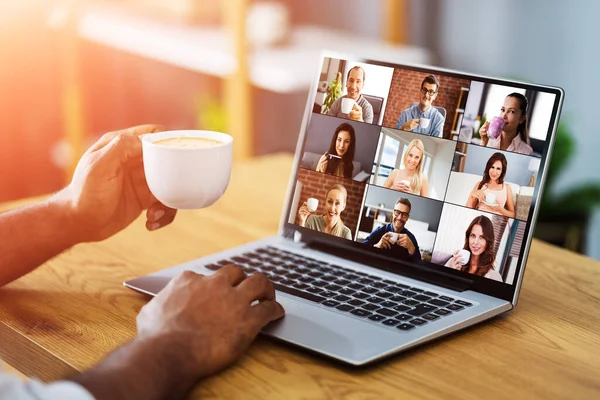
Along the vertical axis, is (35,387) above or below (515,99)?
below

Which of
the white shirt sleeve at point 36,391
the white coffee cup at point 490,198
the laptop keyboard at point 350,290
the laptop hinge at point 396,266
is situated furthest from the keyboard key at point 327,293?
the white shirt sleeve at point 36,391

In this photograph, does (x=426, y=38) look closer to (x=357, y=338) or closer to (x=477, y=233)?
(x=477, y=233)

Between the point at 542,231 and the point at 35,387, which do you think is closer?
the point at 35,387

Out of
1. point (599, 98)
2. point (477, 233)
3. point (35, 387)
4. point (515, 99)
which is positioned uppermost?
point (599, 98)

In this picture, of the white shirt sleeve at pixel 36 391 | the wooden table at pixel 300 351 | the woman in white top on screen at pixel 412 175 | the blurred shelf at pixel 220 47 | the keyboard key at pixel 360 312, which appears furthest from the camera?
the blurred shelf at pixel 220 47

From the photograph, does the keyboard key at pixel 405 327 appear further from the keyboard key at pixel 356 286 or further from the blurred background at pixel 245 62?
the blurred background at pixel 245 62

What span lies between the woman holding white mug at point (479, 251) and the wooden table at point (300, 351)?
2.5 inches

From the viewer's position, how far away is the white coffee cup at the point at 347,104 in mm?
1033

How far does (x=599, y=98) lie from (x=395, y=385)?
79.9 inches

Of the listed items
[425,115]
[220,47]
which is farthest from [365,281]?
[220,47]

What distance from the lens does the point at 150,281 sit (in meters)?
0.96

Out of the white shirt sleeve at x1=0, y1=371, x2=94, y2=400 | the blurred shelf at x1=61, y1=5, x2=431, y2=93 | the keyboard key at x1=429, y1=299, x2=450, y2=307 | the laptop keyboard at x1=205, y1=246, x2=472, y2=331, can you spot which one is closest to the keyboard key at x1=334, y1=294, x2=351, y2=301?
the laptop keyboard at x1=205, y1=246, x2=472, y2=331

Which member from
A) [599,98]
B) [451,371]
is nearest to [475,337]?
[451,371]

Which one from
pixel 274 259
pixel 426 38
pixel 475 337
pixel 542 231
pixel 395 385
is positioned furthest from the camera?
pixel 426 38
